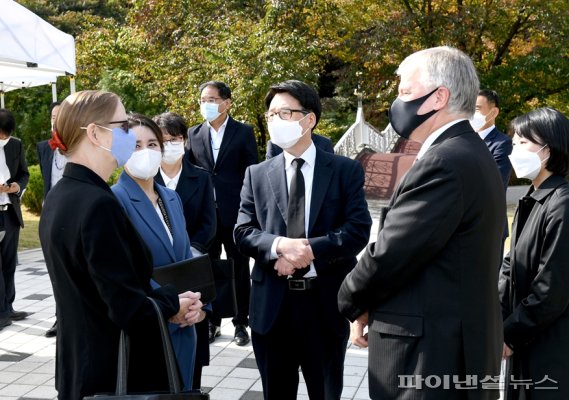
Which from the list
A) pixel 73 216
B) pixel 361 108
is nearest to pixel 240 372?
pixel 73 216

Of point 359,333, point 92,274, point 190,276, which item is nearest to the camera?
point 92,274

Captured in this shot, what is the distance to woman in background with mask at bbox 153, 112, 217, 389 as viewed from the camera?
4758mm

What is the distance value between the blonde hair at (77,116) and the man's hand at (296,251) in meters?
1.20

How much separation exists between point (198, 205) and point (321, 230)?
132cm

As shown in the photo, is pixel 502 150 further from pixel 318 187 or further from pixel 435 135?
pixel 435 135

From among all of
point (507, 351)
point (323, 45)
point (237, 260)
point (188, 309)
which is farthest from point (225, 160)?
point (323, 45)

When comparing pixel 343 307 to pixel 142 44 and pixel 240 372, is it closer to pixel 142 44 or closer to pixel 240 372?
pixel 240 372

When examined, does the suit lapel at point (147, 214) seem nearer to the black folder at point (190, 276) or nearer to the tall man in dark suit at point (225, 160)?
the black folder at point (190, 276)

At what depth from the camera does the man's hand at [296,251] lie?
3564 millimetres

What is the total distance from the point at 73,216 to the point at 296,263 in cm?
138

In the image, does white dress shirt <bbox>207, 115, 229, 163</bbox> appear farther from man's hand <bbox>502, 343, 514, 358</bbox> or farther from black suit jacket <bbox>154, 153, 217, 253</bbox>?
man's hand <bbox>502, 343, 514, 358</bbox>

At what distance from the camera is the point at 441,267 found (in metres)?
2.49

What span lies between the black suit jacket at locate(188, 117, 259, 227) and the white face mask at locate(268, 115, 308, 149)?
255cm

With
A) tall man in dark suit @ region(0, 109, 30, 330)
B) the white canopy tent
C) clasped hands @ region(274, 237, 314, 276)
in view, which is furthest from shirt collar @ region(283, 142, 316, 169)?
tall man in dark suit @ region(0, 109, 30, 330)
